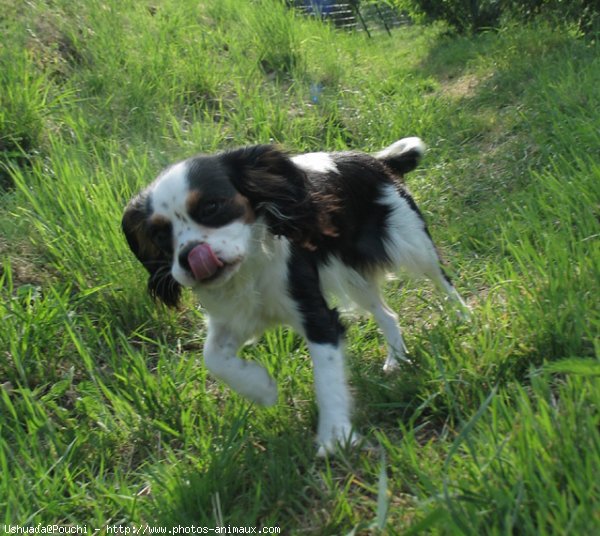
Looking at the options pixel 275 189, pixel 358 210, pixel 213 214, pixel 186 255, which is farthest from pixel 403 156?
pixel 186 255

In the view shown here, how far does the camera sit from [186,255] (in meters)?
2.35

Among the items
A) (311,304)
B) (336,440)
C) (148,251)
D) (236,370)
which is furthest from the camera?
(148,251)

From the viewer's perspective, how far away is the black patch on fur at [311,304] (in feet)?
8.41

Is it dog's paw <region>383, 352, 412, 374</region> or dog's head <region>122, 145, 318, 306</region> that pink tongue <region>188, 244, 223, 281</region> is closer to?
dog's head <region>122, 145, 318, 306</region>

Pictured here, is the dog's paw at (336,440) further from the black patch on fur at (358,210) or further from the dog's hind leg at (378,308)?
the black patch on fur at (358,210)

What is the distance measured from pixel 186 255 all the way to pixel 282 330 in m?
0.84

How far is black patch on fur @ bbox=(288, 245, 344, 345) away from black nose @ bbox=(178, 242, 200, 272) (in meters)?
0.42

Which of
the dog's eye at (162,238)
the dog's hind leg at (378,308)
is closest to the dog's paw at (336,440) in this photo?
the dog's hind leg at (378,308)

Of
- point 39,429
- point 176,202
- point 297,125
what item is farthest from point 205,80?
point 39,429

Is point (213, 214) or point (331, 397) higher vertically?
point (213, 214)

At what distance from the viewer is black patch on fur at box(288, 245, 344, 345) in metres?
2.56

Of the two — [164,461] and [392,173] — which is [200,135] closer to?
[392,173]

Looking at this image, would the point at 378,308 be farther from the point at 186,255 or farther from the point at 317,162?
the point at 186,255

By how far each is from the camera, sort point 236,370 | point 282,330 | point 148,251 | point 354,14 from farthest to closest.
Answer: point 354,14 → point 282,330 → point 148,251 → point 236,370
